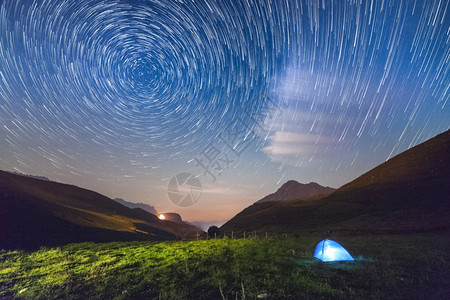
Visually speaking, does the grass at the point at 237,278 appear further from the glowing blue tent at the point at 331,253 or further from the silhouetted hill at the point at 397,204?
the silhouetted hill at the point at 397,204

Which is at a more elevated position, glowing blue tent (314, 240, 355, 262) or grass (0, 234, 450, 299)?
glowing blue tent (314, 240, 355, 262)

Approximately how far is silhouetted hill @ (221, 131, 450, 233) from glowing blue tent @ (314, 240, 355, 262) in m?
29.1

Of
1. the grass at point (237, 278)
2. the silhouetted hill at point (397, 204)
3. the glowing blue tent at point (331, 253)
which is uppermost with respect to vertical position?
the silhouetted hill at point (397, 204)

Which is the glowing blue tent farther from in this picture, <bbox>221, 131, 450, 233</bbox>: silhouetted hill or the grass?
<bbox>221, 131, 450, 233</bbox>: silhouetted hill

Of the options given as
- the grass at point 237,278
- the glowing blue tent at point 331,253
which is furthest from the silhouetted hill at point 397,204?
the grass at point 237,278

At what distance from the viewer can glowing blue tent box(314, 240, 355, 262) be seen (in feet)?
48.2

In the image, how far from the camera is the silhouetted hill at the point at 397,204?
41688 mm

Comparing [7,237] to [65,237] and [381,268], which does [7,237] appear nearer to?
[65,237]

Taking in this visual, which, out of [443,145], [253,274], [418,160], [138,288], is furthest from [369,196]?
[138,288]


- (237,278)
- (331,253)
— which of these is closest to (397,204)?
(331,253)

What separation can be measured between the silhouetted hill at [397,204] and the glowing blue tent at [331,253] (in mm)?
29122

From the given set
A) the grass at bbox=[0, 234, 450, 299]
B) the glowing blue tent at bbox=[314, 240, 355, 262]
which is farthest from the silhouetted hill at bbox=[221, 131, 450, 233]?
the grass at bbox=[0, 234, 450, 299]

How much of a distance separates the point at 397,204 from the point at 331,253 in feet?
184

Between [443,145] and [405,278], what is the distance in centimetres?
10537
